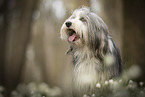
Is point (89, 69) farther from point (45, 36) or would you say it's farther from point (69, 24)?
→ point (45, 36)

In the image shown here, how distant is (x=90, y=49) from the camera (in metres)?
2.85

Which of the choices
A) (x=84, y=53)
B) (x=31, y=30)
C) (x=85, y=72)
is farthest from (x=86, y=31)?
(x=31, y=30)

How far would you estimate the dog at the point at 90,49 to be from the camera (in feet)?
8.96

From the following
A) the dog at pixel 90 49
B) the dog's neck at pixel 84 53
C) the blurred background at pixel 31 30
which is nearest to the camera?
the dog at pixel 90 49

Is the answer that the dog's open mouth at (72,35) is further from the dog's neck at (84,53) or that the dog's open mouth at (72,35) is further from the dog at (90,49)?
the dog's neck at (84,53)

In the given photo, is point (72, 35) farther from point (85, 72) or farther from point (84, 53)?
point (85, 72)

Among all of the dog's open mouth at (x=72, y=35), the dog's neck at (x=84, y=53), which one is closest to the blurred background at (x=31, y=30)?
the dog's open mouth at (x=72, y=35)

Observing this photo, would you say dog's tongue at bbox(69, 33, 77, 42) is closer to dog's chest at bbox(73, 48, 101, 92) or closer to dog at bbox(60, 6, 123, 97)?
dog at bbox(60, 6, 123, 97)

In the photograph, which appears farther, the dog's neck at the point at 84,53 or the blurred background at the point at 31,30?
the blurred background at the point at 31,30

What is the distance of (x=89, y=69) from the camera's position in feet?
9.43

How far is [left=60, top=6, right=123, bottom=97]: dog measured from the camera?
8.96ft

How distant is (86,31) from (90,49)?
27cm

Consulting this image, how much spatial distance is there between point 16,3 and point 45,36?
3637mm

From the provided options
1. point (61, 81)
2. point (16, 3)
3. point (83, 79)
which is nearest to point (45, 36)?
point (61, 81)
